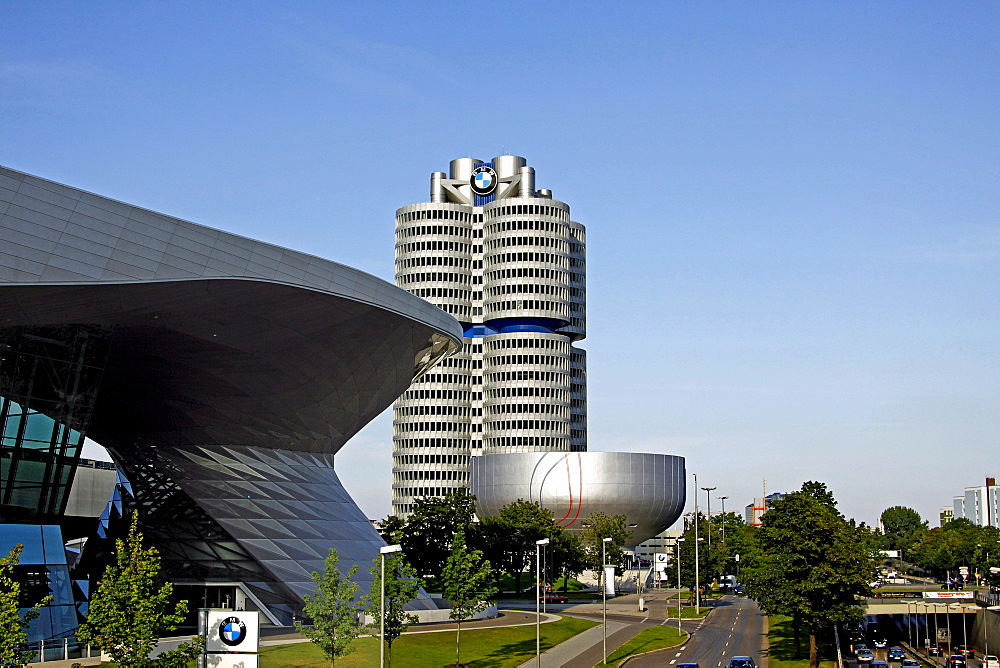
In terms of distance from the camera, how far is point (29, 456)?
1993 inches

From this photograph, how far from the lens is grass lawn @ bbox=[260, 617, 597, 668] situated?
→ 4884 centimetres

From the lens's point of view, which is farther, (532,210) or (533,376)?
(532,210)

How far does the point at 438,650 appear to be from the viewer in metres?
58.4

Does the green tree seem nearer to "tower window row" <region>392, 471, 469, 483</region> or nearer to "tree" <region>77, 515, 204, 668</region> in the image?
"tower window row" <region>392, 471, 469, 483</region>

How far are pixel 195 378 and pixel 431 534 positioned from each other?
44.2 meters

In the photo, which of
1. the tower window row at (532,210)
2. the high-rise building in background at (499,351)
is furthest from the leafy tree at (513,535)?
the tower window row at (532,210)

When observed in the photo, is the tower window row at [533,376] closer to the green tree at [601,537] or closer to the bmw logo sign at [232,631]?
the green tree at [601,537]

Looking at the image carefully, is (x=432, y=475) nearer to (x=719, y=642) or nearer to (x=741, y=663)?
(x=719, y=642)

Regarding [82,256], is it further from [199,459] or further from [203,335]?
[199,459]

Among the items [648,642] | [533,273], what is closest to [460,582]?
[648,642]

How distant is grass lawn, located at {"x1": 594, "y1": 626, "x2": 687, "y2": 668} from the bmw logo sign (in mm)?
32030

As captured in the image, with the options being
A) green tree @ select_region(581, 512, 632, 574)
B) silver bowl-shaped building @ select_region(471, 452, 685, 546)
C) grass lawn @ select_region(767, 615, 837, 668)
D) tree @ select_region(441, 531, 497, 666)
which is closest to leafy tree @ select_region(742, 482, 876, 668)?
grass lawn @ select_region(767, 615, 837, 668)

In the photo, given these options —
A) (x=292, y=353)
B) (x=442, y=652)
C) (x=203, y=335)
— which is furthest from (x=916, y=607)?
(x=203, y=335)

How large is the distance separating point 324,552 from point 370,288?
1681cm
